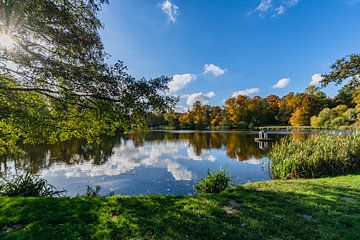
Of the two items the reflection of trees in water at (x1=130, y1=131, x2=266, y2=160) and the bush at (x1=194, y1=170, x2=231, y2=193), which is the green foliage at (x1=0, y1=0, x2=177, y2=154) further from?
the reflection of trees in water at (x1=130, y1=131, x2=266, y2=160)


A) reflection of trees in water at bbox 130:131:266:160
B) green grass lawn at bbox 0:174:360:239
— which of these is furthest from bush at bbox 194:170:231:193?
reflection of trees in water at bbox 130:131:266:160

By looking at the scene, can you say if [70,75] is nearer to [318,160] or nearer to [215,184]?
[215,184]

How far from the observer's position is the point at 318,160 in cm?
816

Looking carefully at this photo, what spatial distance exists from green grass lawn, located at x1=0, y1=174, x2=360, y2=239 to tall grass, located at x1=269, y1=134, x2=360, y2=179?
303 cm

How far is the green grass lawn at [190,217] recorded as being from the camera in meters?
3.14

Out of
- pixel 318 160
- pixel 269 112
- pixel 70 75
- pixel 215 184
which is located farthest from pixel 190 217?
pixel 269 112

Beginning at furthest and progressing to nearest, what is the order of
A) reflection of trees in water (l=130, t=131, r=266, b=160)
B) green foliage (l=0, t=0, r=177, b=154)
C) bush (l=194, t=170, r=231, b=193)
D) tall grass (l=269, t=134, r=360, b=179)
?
reflection of trees in water (l=130, t=131, r=266, b=160) < tall grass (l=269, t=134, r=360, b=179) < bush (l=194, t=170, r=231, b=193) < green foliage (l=0, t=0, r=177, b=154)

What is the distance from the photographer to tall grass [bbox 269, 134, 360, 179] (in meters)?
8.08

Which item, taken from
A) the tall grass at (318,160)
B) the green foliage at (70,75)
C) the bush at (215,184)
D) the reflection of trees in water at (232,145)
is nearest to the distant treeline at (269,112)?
the reflection of trees in water at (232,145)

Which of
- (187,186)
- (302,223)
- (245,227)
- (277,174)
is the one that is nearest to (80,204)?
(245,227)

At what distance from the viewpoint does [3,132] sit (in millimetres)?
5699

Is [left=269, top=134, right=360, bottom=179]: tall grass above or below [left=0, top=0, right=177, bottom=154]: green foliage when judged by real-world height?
below

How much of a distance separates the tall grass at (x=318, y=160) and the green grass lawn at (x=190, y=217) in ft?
9.95

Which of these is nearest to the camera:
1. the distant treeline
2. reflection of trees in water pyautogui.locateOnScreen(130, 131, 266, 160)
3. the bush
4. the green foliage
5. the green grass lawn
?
the green grass lawn
